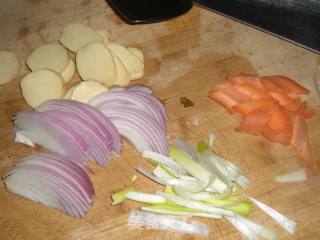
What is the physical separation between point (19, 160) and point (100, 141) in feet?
1.35

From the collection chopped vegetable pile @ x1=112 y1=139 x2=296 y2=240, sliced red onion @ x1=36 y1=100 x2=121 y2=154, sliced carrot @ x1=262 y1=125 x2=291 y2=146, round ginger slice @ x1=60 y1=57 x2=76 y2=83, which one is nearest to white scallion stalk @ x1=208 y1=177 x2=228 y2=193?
chopped vegetable pile @ x1=112 y1=139 x2=296 y2=240

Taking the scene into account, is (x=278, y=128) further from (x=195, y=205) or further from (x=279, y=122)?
(x=195, y=205)

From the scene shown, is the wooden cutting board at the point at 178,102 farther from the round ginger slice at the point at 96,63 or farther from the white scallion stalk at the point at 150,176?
the round ginger slice at the point at 96,63

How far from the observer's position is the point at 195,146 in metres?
2.16

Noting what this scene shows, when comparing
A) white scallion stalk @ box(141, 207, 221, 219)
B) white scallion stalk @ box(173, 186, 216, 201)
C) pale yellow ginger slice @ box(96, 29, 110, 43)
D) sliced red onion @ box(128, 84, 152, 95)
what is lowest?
white scallion stalk @ box(141, 207, 221, 219)

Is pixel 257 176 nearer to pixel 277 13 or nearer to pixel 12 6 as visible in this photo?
pixel 277 13

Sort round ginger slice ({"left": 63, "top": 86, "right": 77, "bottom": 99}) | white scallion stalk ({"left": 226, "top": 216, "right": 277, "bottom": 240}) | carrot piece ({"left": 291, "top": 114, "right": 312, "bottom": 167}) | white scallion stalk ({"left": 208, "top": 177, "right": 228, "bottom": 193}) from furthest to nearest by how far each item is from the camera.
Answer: round ginger slice ({"left": 63, "top": 86, "right": 77, "bottom": 99}) → carrot piece ({"left": 291, "top": 114, "right": 312, "bottom": 167}) → white scallion stalk ({"left": 208, "top": 177, "right": 228, "bottom": 193}) → white scallion stalk ({"left": 226, "top": 216, "right": 277, "bottom": 240})

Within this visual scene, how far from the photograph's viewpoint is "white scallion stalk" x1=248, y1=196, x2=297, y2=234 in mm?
1933

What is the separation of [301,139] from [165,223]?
0.81 meters

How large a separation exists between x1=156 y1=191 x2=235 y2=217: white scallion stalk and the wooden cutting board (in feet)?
0.18

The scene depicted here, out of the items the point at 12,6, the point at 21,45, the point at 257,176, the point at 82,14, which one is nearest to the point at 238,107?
the point at 257,176

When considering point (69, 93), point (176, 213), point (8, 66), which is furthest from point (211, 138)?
point (8, 66)

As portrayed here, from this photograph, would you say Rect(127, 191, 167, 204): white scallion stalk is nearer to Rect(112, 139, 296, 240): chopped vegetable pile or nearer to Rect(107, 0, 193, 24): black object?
Rect(112, 139, 296, 240): chopped vegetable pile

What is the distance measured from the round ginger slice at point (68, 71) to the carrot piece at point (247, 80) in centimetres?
87
